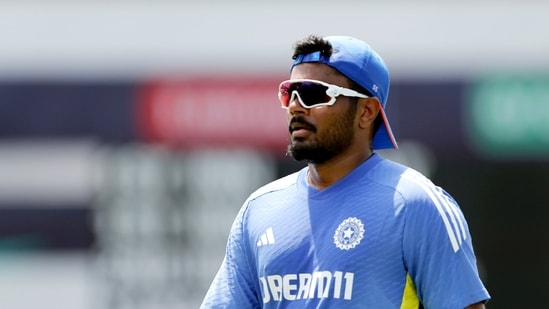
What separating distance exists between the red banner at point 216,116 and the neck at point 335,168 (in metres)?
5.42

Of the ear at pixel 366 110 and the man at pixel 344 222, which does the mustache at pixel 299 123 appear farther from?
the ear at pixel 366 110

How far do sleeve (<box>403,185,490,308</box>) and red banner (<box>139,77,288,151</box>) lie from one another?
572cm

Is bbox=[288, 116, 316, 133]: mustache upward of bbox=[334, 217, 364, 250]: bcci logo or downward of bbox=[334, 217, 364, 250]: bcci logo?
upward

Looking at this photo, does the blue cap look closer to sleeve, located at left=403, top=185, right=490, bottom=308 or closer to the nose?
the nose

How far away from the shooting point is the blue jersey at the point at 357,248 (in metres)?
4.00

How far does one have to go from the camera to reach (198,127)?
9758 mm

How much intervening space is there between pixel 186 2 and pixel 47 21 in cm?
96

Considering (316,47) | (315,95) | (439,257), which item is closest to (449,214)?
(439,257)

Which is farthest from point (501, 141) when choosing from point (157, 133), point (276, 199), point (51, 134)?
point (276, 199)

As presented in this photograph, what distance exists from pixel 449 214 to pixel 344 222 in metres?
0.30

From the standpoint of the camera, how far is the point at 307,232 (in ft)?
13.9

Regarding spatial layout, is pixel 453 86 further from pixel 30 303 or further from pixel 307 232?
pixel 307 232

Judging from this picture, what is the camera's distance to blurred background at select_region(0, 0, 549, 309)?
31.6 feet

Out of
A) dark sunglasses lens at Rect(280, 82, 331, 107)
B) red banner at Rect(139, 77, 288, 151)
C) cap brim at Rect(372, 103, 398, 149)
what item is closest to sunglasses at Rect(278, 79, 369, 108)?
dark sunglasses lens at Rect(280, 82, 331, 107)
